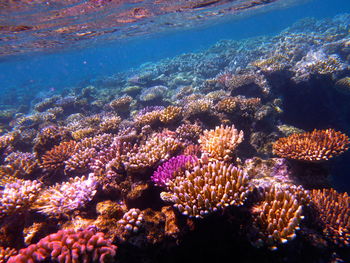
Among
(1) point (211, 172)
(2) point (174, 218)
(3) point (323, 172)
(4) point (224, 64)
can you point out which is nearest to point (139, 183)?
(2) point (174, 218)

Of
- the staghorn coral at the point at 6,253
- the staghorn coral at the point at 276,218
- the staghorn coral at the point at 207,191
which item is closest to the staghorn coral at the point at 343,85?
the staghorn coral at the point at 276,218

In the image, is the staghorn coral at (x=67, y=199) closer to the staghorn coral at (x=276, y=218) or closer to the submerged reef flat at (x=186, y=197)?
the submerged reef flat at (x=186, y=197)

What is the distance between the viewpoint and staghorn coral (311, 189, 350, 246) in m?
3.61

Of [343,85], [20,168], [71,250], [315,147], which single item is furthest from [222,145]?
[343,85]

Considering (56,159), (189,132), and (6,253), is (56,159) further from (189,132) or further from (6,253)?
(189,132)

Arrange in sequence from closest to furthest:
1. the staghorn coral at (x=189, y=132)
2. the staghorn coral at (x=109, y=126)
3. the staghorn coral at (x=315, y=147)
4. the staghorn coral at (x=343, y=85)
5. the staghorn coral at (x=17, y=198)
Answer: the staghorn coral at (x=17, y=198) → the staghorn coral at (x=315, y=147) → the staghorn coral at (x=189, y=132) → the staghorn coral at (x=109, y=126) → the staghorn coral at (x=343, y=85)

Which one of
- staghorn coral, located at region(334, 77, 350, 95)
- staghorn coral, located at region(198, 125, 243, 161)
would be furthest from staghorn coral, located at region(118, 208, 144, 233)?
staghorn coral, located at region(334, 77, 350, 95)

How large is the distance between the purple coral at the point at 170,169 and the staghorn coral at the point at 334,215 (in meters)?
2.66

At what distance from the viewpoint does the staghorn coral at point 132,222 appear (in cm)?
312

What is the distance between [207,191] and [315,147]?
3.30 meters

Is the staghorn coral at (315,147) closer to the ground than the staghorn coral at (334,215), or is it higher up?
higher up

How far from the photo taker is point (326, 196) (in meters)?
4.11

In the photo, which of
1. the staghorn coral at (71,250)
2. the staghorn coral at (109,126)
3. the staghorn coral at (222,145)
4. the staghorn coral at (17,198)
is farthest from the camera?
the staghorn coral at (109,126)

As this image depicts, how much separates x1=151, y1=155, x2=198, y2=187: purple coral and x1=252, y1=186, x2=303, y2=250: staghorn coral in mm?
1509
